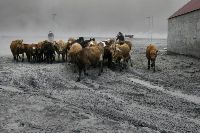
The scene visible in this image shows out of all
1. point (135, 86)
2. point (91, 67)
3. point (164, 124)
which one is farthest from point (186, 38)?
point (164, 124)

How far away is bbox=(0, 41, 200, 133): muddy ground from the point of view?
462 inches

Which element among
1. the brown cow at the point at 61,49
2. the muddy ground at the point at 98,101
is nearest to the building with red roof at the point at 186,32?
the muddy ground at the point at 98,101

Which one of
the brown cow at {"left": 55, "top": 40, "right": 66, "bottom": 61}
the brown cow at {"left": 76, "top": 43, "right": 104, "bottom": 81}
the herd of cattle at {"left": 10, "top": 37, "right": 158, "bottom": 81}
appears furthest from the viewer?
the brown cow at {"left": 55, "top": 40, "right": 66, "bottom": 61}

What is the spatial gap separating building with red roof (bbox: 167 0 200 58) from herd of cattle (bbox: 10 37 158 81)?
7.97 meters

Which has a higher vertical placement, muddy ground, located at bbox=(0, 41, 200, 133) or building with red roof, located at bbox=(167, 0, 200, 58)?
building with red roof, located at bbox=(167, 0, 200, 58)

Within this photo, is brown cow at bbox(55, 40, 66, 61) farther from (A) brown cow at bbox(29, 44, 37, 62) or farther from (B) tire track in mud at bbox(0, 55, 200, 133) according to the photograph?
(B) tire track in mud at bbox(0, 55, 200, 133)

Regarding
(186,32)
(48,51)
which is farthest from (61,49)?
(186,32)

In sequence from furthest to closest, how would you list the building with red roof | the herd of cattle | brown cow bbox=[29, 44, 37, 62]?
1. the building with red roof
2. brown cow bbox=[29, 44, 37, 62]
3. the herd of cattle

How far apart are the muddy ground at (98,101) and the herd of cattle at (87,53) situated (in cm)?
76

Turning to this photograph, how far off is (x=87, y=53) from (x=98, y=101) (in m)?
6.82

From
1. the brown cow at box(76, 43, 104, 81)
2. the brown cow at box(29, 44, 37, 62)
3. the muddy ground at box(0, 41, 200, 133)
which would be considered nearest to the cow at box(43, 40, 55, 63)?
the brown cow at box(29, 44, 37, 62)

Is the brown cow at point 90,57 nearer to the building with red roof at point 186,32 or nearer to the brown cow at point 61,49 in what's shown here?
the brown cow at point 61,49

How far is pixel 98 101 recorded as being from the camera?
48.6 ft

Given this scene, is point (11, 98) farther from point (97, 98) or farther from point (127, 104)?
point (127, 104)
